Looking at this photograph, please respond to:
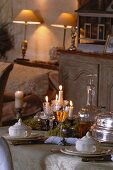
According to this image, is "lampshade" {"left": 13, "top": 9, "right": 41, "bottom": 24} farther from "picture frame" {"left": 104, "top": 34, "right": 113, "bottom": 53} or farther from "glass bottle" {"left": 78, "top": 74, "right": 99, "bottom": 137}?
"glass bottle" {"left": 78, "top": 74, "right": 99, "bottom": 137}

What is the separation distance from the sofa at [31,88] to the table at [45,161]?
10.1 feet

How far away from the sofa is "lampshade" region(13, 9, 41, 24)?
125 cm

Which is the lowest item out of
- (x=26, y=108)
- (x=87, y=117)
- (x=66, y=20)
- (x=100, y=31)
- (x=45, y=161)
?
(x=26, y=108)

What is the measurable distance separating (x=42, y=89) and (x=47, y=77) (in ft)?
0.51

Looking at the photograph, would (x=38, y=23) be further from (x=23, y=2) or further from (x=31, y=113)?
(x=31, y=113)

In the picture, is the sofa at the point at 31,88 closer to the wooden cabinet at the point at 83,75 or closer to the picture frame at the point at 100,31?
the wooden cabinet at the point at 83,75

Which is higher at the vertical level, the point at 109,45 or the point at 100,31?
the point at 100,31

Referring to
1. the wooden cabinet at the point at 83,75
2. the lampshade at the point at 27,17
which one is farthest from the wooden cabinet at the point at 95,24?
the lampshade at the point at 27,17

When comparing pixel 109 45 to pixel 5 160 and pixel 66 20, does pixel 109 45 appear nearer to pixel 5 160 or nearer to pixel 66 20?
pixel 66 20

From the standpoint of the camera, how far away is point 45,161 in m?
2.38

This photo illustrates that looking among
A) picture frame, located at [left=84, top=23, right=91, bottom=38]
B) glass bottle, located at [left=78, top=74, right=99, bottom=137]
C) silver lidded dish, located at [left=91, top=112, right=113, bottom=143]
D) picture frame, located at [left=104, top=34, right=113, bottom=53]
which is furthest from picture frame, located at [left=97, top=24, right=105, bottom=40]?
silver lidded dish, located at [left=91, top=112, right=113, bottom=143]

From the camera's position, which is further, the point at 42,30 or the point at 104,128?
the point at 42,30

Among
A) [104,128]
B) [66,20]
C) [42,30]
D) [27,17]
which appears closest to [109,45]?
[66,20]

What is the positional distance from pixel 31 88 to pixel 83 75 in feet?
2.35
